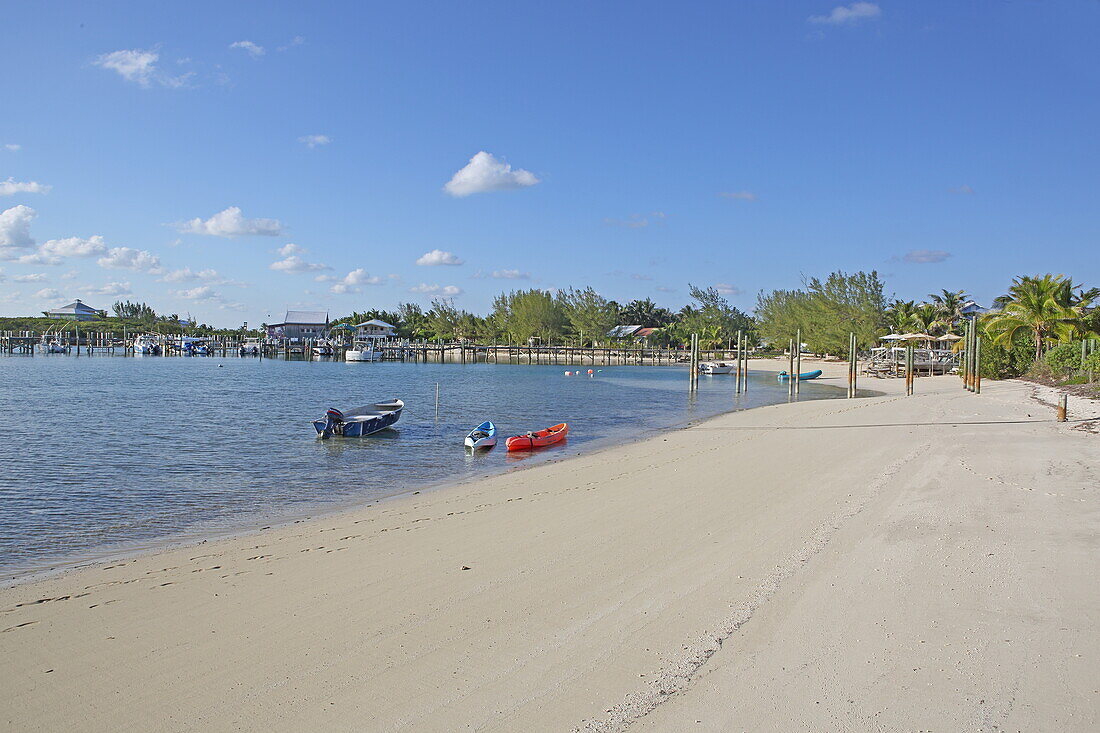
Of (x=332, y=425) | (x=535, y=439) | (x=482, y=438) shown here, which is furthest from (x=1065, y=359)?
(x=332, y=425)

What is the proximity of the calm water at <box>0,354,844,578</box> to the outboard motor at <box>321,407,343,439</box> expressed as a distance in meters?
0.62

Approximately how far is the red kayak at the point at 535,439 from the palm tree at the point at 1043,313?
32379mm

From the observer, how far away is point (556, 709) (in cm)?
441

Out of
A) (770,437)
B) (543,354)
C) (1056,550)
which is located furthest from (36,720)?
(543,354)

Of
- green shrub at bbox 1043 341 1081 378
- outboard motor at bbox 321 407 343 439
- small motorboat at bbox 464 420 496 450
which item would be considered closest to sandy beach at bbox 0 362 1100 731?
small motorboat at bbox 464 420 496 450

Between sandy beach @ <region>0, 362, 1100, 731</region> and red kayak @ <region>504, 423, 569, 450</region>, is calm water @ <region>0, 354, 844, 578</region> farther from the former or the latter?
sandy beach @ <region>0, 362, 1100, 731</region>

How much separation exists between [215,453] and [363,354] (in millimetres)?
85938

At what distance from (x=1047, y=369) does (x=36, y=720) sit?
43334 millimetres

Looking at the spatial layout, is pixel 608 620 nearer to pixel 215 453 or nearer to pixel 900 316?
pixel 215 453

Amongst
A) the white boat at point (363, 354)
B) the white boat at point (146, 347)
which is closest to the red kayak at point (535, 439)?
the white boat at point (363, 354)

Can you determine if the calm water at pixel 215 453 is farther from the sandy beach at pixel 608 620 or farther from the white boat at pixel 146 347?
the white boat at pixel 146 347

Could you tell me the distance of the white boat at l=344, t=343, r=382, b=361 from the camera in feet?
334

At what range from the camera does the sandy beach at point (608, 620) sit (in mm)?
4457

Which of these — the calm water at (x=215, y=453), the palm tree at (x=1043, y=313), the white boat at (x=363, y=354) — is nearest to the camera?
the calm water at (x=215, y=453)
